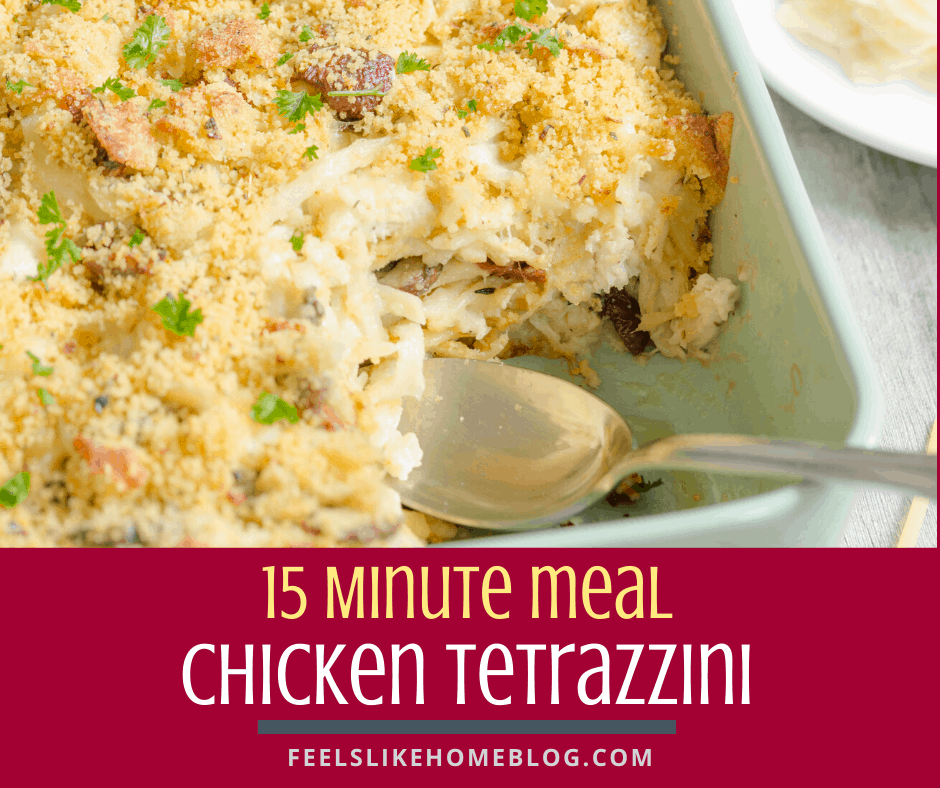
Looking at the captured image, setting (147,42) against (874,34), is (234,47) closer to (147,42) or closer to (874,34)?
(147,42)

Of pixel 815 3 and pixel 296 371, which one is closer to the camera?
pixel 296 371

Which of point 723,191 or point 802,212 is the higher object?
point 723,191

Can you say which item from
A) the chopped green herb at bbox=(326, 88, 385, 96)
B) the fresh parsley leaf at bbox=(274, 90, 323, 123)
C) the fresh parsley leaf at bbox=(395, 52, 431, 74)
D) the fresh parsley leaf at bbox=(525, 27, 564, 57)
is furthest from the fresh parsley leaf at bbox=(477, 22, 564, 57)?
the fresh parsley leaf at bbox=(274, 90, 323, 123)

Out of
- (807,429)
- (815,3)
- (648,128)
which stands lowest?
(807,429)

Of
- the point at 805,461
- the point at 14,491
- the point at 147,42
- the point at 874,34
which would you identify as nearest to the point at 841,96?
the point at 874,34
